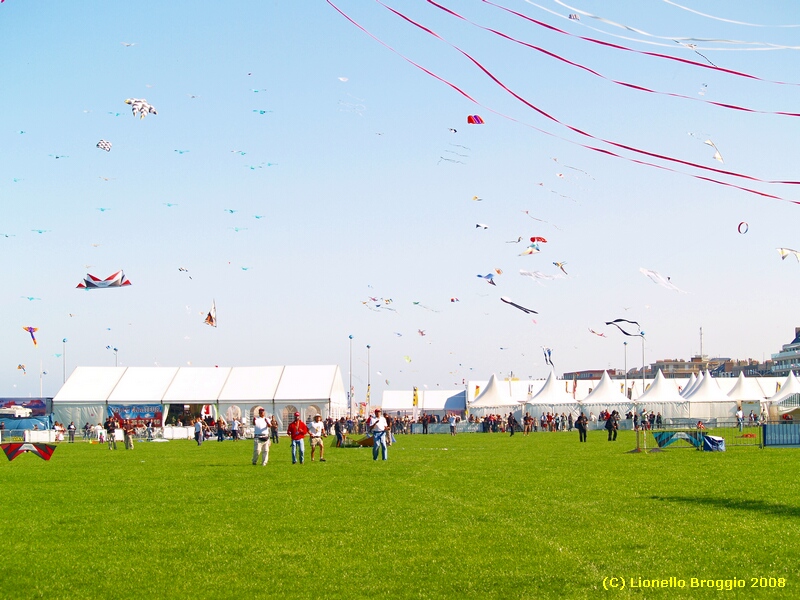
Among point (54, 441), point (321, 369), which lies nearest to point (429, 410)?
point (321, 369)

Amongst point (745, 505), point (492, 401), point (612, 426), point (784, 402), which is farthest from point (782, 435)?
point (492, 401)

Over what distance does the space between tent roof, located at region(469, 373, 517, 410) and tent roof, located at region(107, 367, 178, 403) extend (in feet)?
64.3

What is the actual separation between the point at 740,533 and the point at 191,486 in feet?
33.3

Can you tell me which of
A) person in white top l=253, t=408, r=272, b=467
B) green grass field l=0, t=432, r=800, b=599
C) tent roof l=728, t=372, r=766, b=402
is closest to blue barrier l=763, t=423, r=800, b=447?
green grass field l=0, t=432, r=800, b=599

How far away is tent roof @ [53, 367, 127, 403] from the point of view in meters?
54.5

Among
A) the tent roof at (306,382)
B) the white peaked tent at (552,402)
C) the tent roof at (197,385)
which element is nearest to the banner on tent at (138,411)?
the tent roof at (197,385)

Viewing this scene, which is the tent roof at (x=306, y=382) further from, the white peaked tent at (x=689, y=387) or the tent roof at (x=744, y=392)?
the tent roof at (x=744, y=392)

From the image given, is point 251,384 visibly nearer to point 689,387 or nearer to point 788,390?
point 689,387

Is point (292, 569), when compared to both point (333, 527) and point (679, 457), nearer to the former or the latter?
point (333, 527)

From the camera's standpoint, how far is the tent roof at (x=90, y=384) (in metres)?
54.5

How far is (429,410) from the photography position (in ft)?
235

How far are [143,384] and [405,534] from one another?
4832 cm

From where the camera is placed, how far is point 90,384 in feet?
183

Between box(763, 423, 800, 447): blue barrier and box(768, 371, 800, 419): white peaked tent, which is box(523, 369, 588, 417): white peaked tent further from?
box(763, 423, 800, 447): blue barrier
